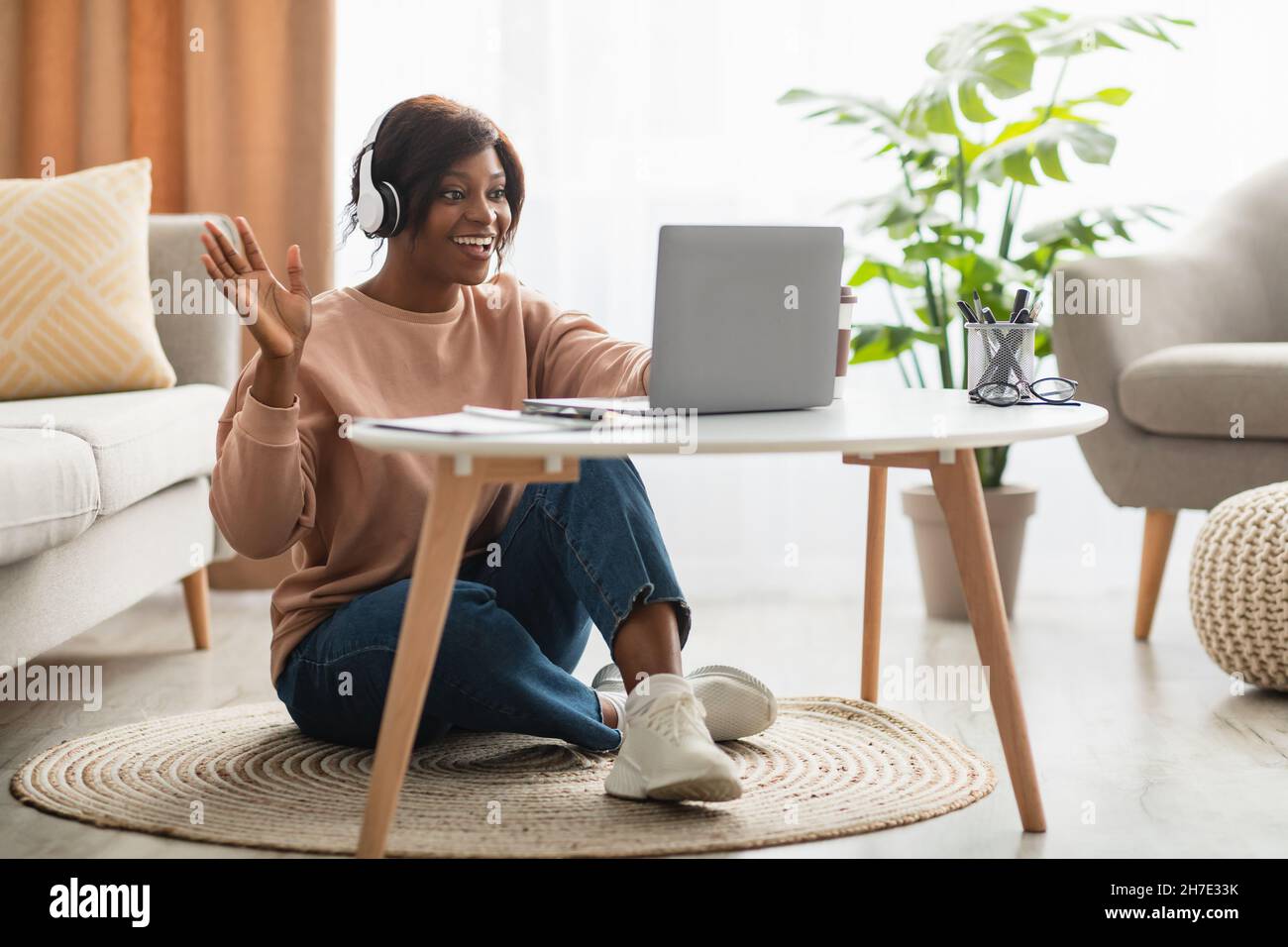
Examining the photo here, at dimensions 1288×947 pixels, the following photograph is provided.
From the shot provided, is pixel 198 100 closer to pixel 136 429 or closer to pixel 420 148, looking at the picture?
pixel 136 429

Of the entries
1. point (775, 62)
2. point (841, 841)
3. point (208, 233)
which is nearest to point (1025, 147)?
point (775, 62)

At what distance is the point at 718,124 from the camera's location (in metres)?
2.99

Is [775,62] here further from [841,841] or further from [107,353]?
[841,841]

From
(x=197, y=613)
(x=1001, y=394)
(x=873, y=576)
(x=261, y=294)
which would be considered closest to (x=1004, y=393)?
(x=1001, y=394)

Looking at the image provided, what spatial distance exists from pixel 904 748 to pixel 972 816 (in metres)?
0.24

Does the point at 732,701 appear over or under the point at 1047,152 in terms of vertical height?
under

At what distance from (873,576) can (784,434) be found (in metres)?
0.66

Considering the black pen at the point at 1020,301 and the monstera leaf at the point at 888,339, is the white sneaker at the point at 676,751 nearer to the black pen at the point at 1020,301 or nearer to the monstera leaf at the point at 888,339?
the black pen at the point at 1020,301

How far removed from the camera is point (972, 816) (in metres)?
1.46

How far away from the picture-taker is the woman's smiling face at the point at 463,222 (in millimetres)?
1540

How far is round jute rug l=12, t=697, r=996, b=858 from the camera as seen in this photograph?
138 centimetres

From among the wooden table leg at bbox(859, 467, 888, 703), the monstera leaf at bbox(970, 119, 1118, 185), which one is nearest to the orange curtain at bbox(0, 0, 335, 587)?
the monstera leaf at bbox(970, 119, 1118, 185)

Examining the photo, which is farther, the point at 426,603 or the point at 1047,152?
the point at 1047,152

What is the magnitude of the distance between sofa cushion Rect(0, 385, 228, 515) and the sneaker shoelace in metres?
0.85
